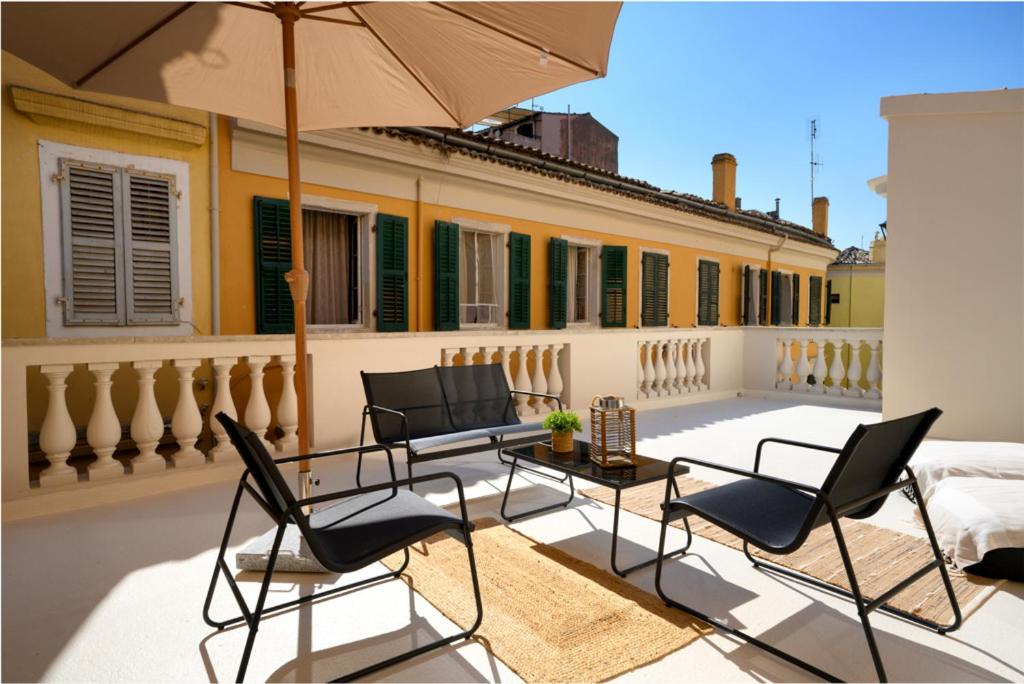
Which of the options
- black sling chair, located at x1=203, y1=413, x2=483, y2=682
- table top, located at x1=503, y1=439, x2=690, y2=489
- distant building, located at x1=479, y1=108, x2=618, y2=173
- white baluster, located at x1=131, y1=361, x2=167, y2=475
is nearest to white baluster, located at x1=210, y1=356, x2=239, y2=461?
white baluster, located at x1=131, y1=361, x2=167, y2=475

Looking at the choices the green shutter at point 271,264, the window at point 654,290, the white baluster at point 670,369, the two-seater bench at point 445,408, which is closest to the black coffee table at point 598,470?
the two-seater bench at point 445,408

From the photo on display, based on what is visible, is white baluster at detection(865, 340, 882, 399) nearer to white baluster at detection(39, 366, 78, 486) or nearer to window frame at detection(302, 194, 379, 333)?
window frame at detection(302, 194, 379, 333)

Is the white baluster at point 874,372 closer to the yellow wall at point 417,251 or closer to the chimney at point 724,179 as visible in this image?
the yellow wall at point 417,251

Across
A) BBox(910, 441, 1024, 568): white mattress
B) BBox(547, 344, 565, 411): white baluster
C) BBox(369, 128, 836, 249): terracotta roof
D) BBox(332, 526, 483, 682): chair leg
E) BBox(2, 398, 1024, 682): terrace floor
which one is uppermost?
BBox(369, 128, 836, 249): terracotta roof

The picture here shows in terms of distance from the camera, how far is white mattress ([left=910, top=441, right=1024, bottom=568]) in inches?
96.4

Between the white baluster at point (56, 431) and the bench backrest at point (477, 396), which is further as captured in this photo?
the bench backrest at point (477, 396)

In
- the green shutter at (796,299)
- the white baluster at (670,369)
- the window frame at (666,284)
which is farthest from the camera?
the green shutter at (796,299)

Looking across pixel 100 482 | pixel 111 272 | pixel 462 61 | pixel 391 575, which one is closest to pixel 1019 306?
pixel 462 61

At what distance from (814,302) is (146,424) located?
15.9m

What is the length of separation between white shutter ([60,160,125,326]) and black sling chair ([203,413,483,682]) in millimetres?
4184

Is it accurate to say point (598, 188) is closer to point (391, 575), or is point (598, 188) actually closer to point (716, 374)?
point (716, 374)

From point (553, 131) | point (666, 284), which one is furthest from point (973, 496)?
point (553, 131)

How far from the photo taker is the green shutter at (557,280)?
8516 millimetres

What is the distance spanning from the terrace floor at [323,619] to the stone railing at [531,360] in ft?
7.60
